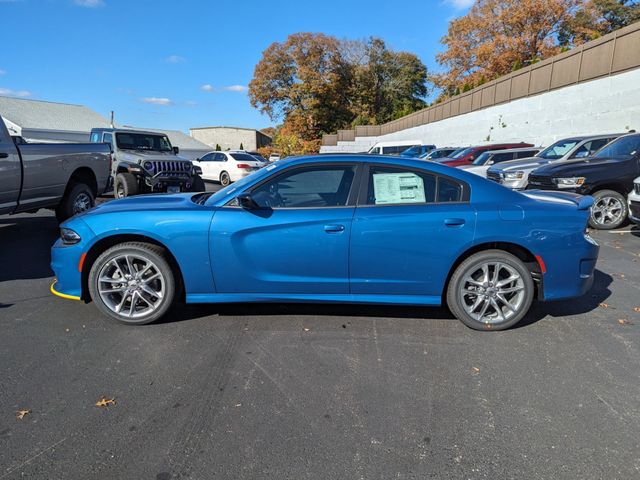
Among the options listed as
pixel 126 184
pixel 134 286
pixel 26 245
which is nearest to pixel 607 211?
pixel 134 286

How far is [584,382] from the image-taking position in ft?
10.0

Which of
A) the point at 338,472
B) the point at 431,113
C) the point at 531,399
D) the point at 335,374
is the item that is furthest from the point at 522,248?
the point at 431,113

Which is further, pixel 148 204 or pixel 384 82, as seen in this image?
pixel 384 82

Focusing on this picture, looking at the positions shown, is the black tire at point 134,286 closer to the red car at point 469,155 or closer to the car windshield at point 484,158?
the car windshield at point 484,158

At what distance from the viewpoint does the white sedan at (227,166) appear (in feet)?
61.2

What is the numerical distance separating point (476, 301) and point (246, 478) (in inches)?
98.3

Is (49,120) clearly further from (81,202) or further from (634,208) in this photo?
(634,208)

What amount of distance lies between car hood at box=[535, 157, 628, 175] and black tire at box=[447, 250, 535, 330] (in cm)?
563

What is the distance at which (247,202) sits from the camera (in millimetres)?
3646

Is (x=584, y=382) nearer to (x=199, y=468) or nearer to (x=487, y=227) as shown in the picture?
(x=487, y=227)

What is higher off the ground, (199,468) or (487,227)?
(487,227)

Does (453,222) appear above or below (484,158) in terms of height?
below

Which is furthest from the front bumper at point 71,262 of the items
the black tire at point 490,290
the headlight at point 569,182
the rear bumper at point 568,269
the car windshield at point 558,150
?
the car windshield at point 558,150

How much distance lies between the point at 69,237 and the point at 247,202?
1654mm
